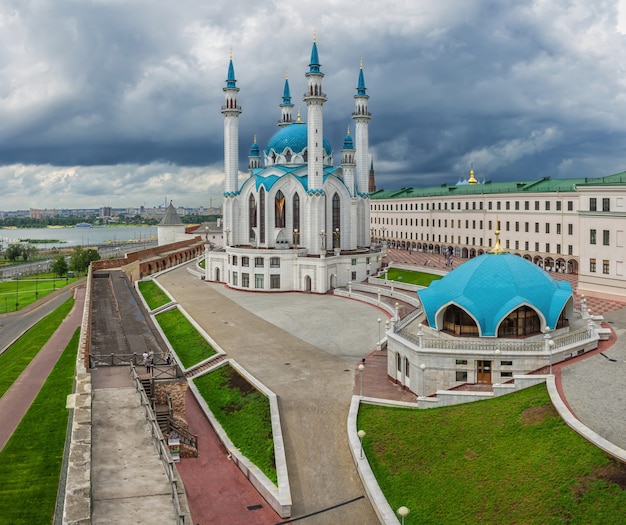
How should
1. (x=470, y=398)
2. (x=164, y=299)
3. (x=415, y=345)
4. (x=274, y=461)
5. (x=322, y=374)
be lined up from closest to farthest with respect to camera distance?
1. (x=274, y=461)
2. (x=470, y=398)
3. (x=415, y=345)
4. (x=322, y=374)
5. (x=164, y=299)

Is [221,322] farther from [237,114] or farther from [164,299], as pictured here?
[237,114]

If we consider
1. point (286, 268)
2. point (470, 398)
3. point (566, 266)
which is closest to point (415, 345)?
point (470, 398)

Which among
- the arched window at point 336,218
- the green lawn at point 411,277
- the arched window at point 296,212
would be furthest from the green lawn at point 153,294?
the green lawn at point 411,277

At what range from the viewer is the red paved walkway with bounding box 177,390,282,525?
16.3 metres

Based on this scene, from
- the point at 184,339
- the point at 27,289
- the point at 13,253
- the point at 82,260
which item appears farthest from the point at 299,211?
the point at 13,253

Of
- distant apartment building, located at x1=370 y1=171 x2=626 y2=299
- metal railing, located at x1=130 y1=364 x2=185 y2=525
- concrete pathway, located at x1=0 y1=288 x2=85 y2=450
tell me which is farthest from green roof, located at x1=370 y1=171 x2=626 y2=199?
concrete pathway, located at x1=0 y1=288 x2=85 y2=450

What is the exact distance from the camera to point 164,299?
1934 inches

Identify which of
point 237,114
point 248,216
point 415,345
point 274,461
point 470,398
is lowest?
point 274,461

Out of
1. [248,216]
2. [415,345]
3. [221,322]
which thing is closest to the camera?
[415,345]

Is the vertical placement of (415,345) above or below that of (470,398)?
above

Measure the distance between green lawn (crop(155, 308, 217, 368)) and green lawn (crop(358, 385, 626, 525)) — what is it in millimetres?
13951

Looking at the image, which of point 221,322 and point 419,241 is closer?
point 221,322

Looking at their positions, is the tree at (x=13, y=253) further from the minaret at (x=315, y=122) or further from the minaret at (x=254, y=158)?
the minaret at (x=315, y=122)

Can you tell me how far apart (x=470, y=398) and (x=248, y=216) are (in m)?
40.7
